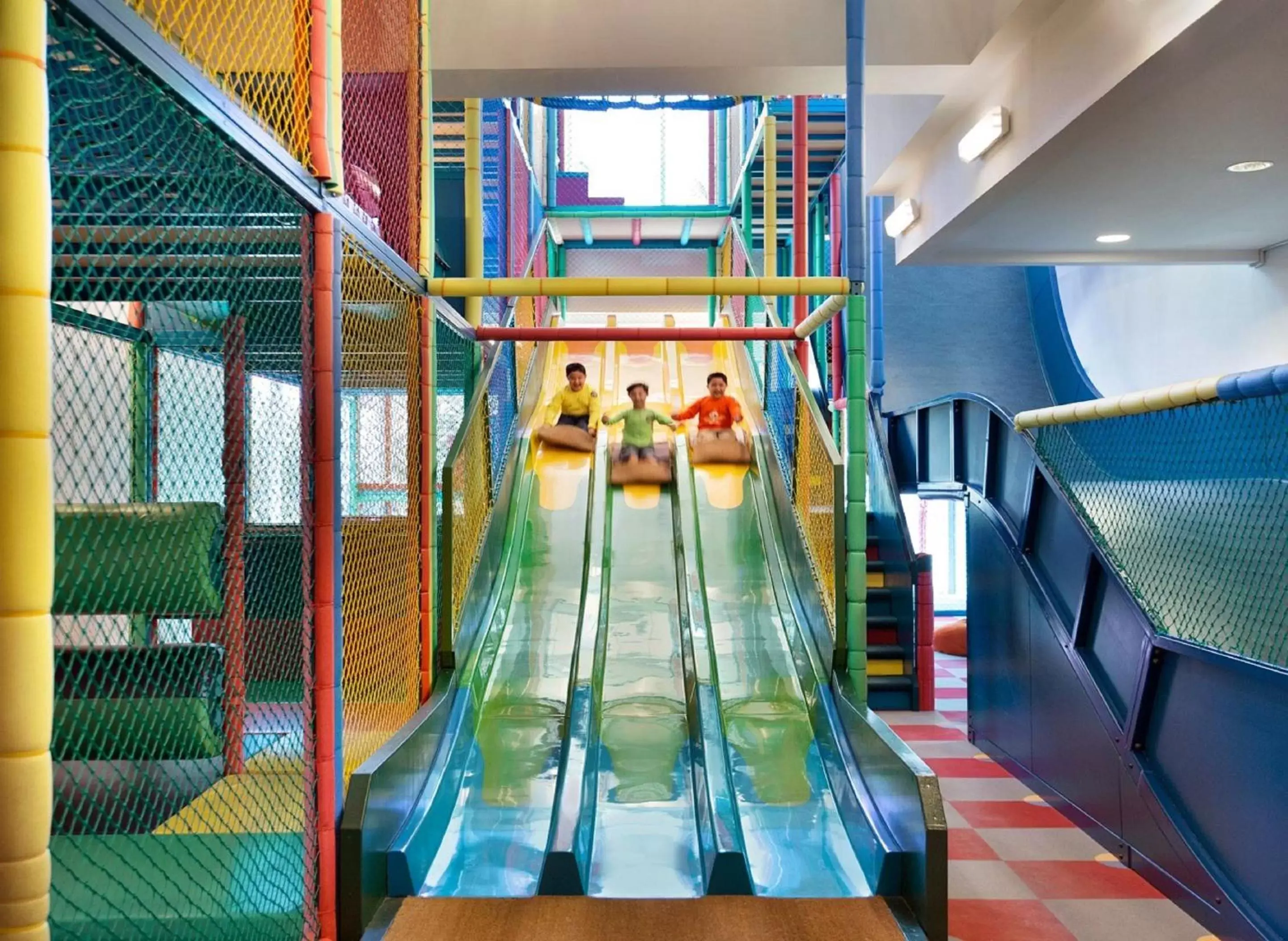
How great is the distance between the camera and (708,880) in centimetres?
354

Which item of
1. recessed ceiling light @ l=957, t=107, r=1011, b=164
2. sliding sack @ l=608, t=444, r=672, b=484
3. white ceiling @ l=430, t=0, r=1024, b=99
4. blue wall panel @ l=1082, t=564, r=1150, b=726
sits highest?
white ceiling @ l=430, t=0, r=1024, b=99

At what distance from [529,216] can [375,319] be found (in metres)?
7.20

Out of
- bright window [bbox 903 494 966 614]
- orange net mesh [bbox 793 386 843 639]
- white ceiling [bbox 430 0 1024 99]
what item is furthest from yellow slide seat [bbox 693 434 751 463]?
bright window [bbox 903 494 966 614]

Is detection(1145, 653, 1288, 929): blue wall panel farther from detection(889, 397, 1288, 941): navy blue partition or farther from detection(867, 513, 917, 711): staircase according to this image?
detection(867, 513, 917, 711): staircase

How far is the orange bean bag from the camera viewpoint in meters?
10.3

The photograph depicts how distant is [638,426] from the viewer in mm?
7457

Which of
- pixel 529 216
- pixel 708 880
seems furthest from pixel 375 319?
pixel 529 216

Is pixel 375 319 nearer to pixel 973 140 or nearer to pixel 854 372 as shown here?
pixel 854 372

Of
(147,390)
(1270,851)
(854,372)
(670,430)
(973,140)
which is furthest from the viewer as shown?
(670,430)

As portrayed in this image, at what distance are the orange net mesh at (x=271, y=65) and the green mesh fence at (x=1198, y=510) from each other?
11.0 feet

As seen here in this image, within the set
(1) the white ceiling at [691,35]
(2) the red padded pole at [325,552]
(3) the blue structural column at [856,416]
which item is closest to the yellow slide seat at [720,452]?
(1) the white ceiling at [691,35]

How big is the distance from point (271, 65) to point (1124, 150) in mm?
4763

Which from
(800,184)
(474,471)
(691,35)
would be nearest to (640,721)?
(474,471)

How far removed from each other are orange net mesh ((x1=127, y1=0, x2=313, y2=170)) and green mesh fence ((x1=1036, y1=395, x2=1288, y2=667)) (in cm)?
335
